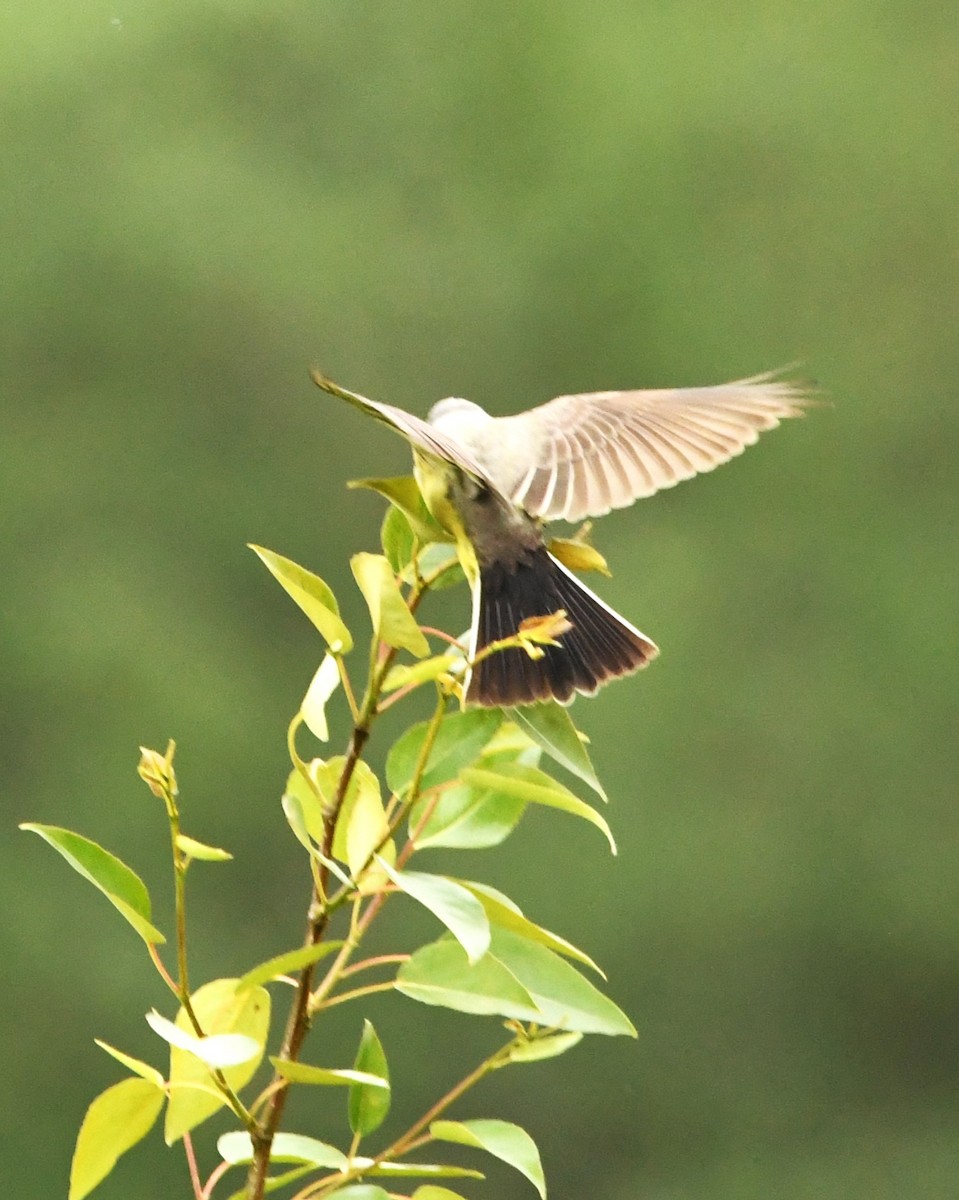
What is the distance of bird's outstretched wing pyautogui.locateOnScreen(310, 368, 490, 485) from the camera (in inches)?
19.5

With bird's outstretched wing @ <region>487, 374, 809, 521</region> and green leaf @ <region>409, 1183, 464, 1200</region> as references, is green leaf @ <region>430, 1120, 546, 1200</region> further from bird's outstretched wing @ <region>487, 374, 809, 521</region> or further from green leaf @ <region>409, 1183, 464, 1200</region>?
bird's outstretched wing @ <region>487, 374, 809, 521</region>

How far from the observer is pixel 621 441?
851mm

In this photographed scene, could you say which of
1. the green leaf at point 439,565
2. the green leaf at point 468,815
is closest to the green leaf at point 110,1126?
the green leaf at point 468,815

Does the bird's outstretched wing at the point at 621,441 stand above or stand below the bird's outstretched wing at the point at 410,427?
above

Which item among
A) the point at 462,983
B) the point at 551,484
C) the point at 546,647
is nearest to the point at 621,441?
the point at 551,484

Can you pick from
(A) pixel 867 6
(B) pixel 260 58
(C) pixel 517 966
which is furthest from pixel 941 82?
(C) pixel 517 966

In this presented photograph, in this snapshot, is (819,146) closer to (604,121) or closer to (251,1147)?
(604,121)

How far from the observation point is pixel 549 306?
204 centimetres

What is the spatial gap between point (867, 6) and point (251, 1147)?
204 cm

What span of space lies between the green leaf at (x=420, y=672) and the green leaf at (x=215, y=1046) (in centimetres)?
13

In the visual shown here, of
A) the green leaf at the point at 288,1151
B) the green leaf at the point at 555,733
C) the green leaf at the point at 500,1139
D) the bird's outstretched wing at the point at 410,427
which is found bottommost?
the green leaf at the point at 288,1151

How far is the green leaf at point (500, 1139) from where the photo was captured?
52 cm

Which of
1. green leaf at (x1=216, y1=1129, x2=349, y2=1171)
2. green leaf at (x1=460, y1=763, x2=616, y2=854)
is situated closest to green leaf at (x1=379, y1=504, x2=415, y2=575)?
green leaf at (x1=460, y1=763, x2=616, y2=854)

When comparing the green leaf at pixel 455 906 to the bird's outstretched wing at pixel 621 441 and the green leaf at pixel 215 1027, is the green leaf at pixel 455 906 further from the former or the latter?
the bird's outstretched wing at pixel 621 441
